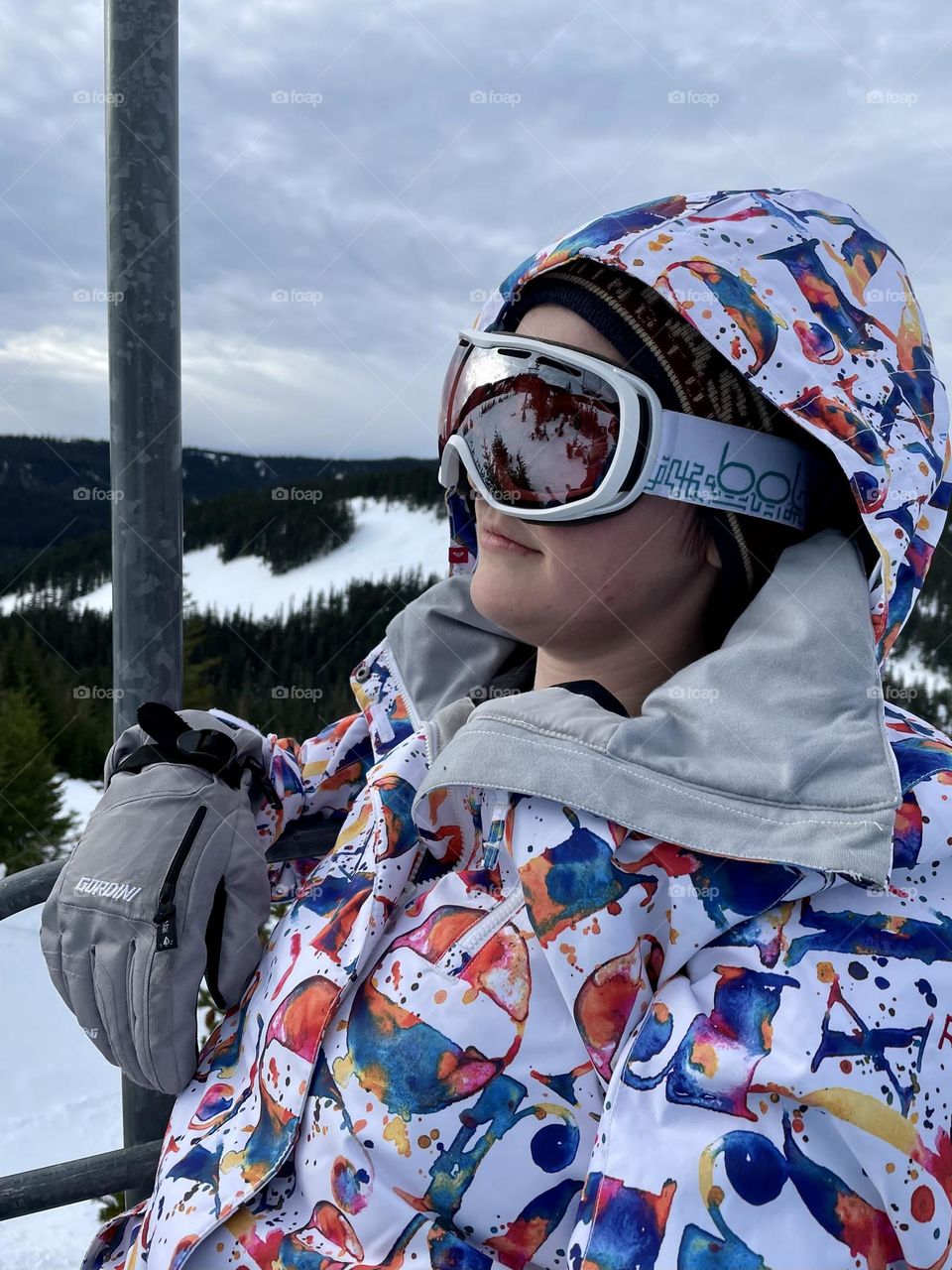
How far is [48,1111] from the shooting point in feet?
40.9

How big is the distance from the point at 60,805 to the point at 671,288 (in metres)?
27.4

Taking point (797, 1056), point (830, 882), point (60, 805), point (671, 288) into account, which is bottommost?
point (60, 805)

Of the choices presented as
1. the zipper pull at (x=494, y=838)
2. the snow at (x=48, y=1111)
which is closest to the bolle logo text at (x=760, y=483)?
the zipper pull at (x=494, y=838)

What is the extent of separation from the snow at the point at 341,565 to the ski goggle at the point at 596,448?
209 feet

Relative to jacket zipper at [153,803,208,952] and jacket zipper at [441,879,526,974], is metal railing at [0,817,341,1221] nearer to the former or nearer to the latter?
jacket zipper at [153,803,208,952]

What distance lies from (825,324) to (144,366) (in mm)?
1064

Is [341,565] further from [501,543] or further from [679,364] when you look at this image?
[679,364]

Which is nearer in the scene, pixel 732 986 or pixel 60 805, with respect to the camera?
pixel 732 986

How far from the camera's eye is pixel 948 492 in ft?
4.38

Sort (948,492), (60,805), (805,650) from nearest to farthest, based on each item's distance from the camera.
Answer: (805,650) < (948,492) < (60,805)

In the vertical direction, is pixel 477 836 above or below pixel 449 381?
below

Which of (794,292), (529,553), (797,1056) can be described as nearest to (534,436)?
(529,553)

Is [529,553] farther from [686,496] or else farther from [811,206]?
[811,206]

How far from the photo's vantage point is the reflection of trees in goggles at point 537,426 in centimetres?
127
